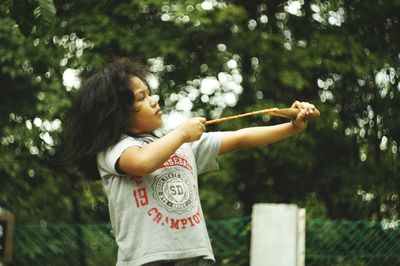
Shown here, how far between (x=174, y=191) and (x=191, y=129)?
185 millimetres

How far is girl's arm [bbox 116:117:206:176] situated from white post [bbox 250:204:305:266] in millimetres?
447

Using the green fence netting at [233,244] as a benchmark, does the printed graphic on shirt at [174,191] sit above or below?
above

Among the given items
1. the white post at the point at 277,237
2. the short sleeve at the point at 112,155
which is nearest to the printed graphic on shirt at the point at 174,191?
the short sleeve at the point at 112,155

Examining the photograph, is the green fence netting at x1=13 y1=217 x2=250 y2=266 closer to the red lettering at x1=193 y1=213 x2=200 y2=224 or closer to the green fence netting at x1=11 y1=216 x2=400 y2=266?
the green fence netting at x1=11 y1=216 x2=400 y2=266

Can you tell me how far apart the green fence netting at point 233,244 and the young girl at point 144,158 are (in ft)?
3.54

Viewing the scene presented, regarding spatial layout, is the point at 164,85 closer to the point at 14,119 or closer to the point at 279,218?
the point at 14,119

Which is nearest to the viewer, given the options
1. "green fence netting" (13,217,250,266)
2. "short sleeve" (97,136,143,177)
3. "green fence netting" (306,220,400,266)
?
"short sleeve" (97,136,143,177)

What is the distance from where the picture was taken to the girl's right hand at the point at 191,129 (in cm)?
206

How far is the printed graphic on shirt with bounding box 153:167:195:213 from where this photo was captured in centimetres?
209

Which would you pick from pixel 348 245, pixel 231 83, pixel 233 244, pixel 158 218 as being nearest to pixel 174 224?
pixel 158 218

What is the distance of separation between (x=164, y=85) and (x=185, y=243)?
2.63m

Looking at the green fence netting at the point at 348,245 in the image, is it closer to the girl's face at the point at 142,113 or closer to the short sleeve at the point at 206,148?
the short sleeve at the point at 206,148

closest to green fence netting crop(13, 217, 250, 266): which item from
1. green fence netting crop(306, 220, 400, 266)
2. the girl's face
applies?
green fence netting crop(306, 220, 400, 266)

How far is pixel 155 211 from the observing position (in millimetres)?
2078
